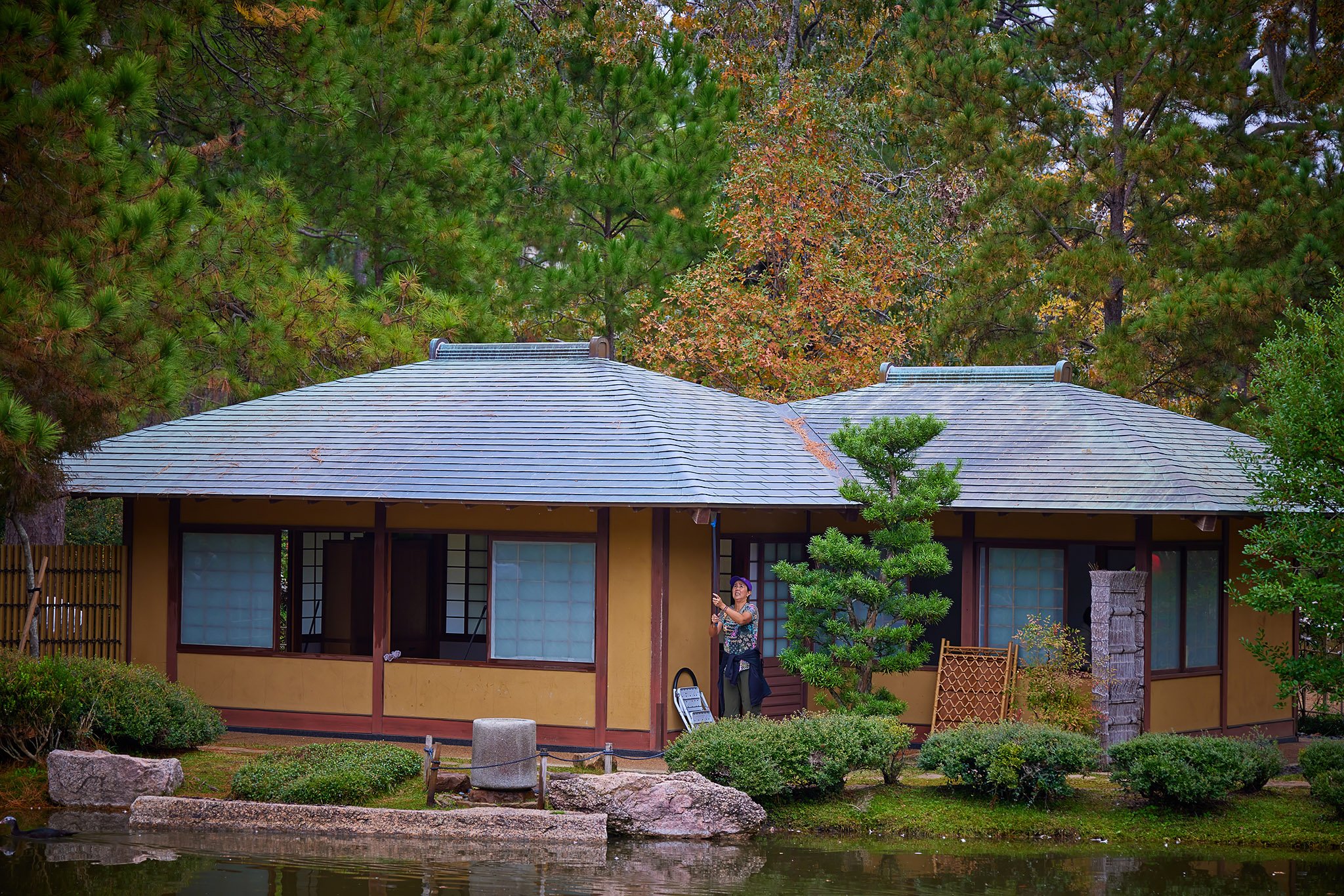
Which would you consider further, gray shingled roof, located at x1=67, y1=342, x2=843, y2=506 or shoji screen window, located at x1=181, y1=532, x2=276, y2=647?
shoji screen window, located at x1=181, y1=532, x2=276, y2=647

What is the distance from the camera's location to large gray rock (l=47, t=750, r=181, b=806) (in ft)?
41.2

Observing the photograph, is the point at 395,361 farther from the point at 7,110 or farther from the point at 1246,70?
the point at 1246,70

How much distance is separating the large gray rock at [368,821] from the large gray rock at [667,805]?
0.26 meters

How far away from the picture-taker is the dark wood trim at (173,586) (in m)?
16.0

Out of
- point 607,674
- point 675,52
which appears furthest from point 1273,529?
point 675,52

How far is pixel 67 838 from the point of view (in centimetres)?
1152

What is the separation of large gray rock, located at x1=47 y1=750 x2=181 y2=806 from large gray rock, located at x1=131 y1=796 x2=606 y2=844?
0.92 ft

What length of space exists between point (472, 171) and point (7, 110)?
12.3 meters

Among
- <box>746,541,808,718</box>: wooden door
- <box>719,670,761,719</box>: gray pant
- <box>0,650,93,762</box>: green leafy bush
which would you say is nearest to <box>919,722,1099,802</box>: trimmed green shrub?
<box>719,670,761,719</box>: gray pant

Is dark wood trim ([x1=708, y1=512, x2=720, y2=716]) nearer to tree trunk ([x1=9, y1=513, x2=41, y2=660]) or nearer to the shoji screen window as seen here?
the shoji screen window

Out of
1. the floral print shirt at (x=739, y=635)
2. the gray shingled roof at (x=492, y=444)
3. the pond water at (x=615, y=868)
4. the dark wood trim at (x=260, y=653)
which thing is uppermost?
the gray shingled roof at (x=492, y=444)

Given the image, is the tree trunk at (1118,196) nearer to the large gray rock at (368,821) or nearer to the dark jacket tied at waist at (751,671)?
the dark jacket tied at waist at (751,671)

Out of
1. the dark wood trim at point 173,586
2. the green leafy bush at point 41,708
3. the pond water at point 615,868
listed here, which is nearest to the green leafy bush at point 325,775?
the pond water at point 615,868

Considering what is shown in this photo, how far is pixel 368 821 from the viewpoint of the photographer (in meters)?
12.0
